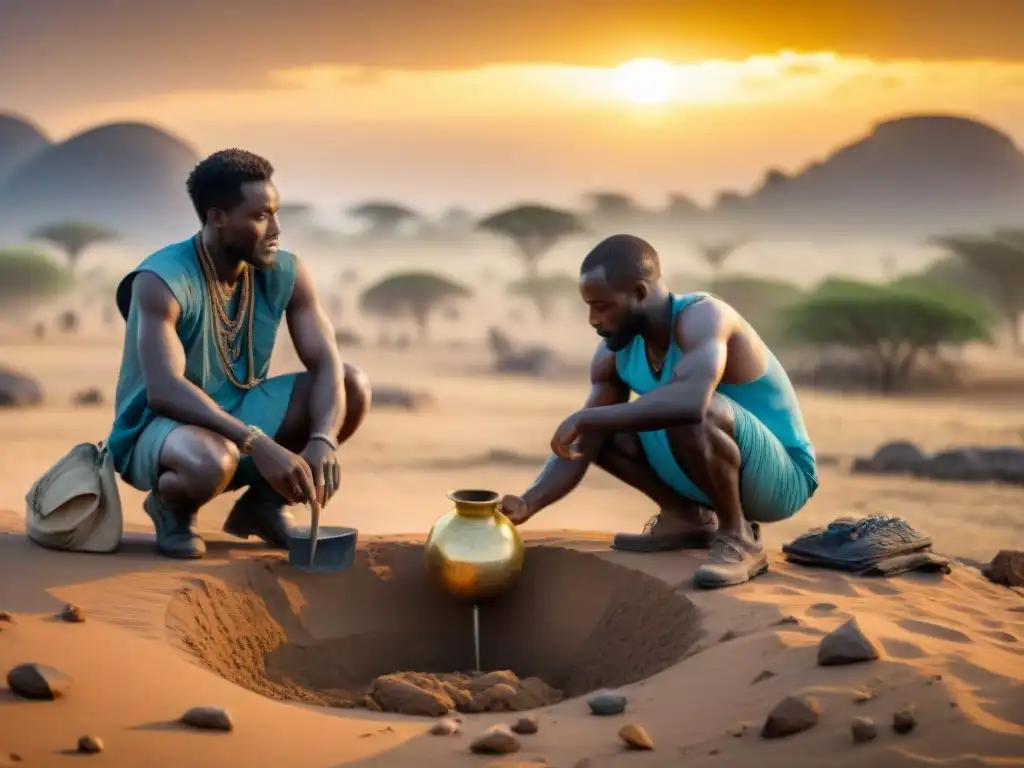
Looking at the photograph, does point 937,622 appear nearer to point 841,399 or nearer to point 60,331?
point 841,399

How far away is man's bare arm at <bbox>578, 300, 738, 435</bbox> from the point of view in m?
4.61

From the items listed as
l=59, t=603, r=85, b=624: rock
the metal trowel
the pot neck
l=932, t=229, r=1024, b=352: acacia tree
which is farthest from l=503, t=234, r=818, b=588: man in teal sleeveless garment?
l=932, t=229, r=1024, b=352: acacia tree

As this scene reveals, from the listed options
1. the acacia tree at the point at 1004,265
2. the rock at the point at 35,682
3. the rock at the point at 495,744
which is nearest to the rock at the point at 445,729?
the rock at the point at 495,744

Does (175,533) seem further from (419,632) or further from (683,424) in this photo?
(683,424)

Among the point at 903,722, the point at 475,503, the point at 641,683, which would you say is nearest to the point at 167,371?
the point at 475,503

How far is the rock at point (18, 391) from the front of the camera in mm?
13344

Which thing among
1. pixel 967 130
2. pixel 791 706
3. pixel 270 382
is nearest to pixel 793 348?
pixel 270 382

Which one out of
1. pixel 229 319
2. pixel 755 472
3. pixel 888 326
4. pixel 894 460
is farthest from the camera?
pixel 888 326

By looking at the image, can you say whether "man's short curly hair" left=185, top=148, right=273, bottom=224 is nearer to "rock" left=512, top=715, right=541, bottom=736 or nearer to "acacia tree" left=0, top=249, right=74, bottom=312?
"rock" left=512, top=715, right=541, bottom=736

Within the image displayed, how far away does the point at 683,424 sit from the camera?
468 centimetres

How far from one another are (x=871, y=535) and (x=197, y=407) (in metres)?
2.50

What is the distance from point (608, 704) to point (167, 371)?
2036 mm

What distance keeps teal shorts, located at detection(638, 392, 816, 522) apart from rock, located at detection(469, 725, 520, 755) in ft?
5.61

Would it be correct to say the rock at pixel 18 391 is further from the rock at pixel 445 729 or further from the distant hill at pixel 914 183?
the distant hill at pixel 914 183
